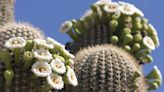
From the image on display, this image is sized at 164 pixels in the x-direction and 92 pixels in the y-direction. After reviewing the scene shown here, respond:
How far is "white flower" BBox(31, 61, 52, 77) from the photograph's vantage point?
6.57m

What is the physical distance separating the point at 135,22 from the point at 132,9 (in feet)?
0.58

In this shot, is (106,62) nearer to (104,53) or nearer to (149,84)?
(104,53)

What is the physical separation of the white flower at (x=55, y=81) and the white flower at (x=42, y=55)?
0.18 metres

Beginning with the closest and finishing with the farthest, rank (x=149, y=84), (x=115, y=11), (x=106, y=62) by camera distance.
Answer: (x=106, y=62)
(x=149, y=84)
(x=115, y=11)

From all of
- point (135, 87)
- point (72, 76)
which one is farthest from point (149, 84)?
point (72, 76)

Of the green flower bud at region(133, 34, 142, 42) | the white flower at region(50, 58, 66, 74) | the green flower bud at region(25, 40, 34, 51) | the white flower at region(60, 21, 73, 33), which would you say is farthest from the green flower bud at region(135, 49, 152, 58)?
the green flower bud at region(25, 40, 34, 51)

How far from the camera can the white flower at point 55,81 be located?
21.5 feet

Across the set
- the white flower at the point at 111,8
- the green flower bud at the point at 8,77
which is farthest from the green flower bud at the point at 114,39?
the green flower bud at the point at 8,77

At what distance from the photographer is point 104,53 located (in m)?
7.27

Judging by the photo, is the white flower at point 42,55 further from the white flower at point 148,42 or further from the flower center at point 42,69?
the white flower at point 148,42

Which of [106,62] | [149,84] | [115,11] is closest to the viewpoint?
[106,62]

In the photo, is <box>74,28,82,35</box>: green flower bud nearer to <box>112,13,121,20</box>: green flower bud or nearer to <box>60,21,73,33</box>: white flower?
<box>60,21,73,33</box>: white flower

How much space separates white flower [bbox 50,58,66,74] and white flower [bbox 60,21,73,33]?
7.09 feet

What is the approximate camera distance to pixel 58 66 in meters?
6.72
